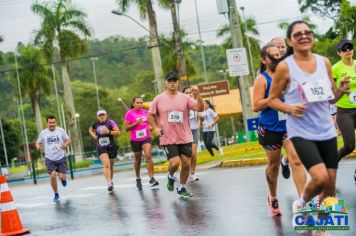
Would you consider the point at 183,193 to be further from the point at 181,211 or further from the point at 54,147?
the point at 54,147

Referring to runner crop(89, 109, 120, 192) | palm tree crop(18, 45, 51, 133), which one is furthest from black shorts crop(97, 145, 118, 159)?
palm tree crop(18, 45, 51, 133)

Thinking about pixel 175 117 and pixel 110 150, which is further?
pixel 110 150

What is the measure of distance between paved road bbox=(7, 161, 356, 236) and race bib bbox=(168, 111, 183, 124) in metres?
1.31

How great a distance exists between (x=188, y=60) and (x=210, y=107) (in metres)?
37.7

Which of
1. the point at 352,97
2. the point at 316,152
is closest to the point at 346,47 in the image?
the point at 352,97

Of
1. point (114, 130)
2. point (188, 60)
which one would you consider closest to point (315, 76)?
point (114, 130)

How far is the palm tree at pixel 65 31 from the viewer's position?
47.1m

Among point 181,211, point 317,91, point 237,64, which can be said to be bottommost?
point 181,211

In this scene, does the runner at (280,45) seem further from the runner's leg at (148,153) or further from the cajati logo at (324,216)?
the runner's leg at (148,153)

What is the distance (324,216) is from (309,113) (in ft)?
3.54

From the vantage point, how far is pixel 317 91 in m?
5.88

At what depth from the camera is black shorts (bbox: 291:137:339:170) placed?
583 centimetres

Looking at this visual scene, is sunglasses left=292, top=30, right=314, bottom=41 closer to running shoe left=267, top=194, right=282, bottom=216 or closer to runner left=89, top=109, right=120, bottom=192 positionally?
running shoe left=267, top=194, right=282, bottom=216

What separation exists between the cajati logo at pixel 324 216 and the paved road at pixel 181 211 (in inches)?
5.5
